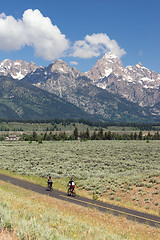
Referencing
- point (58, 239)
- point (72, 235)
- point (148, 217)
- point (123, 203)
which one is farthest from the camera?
point (123, 203)

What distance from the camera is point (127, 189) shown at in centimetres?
2719

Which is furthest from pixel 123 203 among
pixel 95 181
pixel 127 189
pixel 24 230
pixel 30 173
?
pixel 30 173

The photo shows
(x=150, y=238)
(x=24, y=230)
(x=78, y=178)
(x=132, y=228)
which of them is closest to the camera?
(x=24, y=230)

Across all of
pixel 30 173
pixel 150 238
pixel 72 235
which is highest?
pixel 72 235

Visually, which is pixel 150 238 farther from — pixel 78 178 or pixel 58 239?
pixel 78 178

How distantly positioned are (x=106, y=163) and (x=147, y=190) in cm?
1968

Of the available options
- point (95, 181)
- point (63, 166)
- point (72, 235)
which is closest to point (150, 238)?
point (72, 235)

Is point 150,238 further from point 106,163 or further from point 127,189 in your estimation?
point 106,163

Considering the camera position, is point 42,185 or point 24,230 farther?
point 42,185

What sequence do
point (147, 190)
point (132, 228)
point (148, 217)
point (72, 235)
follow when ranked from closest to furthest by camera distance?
point (72, 235)
point (132, 228)
point (148, 217)
point (147, 190)

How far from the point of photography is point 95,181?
30.8m

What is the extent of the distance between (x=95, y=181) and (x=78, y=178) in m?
4.80

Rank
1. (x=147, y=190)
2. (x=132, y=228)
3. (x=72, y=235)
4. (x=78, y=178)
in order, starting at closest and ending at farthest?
(x=72, y=235), (x=132, y=228), (x=147, y=190), (x=78, y=178)

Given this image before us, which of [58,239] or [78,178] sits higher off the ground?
[58,239]
